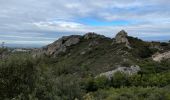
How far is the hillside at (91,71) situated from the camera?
1087cm

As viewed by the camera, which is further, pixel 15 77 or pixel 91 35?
pixel 91 35

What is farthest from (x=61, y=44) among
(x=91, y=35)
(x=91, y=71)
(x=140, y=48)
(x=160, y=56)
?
(x=91, y=71)

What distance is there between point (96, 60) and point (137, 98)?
2885 cm

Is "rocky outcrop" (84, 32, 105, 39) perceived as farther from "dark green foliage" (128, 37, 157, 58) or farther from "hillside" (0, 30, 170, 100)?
"dark green foliage" (128, 37, 157, 58)

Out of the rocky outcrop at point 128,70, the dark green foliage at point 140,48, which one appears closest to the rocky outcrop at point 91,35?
the dark green foliage at point 140,48

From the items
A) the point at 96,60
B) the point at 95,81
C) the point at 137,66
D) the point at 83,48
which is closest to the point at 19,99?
the point at 95,81

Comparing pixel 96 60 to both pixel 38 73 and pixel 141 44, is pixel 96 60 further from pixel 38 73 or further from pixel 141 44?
pixel 38 73

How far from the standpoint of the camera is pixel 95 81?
1216 inches

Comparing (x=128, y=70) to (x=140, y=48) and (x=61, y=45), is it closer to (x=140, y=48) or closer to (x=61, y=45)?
(x=140, y=48)

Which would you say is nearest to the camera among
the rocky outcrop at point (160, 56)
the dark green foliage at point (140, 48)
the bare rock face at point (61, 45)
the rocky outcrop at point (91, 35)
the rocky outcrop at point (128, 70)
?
the rocky outcrop at point (128, 70)

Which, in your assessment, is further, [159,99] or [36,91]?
[159,99]

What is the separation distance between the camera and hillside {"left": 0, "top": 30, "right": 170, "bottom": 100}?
35.7 ft

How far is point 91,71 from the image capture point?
134 feet

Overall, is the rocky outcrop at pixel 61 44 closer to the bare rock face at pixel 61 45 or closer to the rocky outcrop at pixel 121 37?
the bare rock face at pixel 61 45
